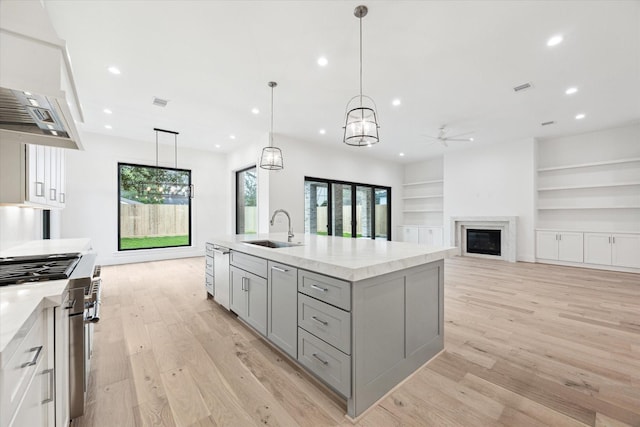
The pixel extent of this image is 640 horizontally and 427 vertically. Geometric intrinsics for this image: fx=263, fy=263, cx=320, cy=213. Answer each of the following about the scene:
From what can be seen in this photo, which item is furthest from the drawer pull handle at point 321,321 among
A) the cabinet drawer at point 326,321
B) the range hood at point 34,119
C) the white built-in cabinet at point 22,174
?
the white built-in cabinet at point 22,174

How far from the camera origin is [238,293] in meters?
→ 2.78

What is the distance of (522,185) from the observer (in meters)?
6.40

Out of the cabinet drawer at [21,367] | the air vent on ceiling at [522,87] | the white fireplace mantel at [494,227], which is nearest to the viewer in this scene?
the cabinet drawer at [21,367]

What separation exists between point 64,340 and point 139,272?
4827 mm

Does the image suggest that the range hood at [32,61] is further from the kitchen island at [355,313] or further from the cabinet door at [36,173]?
the kitchen island at [355,313]

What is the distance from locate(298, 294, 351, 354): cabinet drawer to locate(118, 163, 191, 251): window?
634 centimetres

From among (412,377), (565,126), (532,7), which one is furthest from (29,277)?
(565,126)

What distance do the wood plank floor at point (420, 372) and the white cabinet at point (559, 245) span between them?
2.52m

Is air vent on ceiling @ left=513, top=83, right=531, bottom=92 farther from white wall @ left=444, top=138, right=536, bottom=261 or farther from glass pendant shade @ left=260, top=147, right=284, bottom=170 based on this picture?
glass pendant shade @ left=260, top=147, right=284, bottom=170

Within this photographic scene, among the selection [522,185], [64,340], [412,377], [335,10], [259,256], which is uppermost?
[335,10]

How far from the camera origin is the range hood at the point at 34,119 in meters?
1.23

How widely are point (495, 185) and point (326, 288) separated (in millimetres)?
6995

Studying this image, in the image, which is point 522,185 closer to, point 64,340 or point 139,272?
point 64,340

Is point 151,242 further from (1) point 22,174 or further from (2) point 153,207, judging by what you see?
(1) point 22,174
